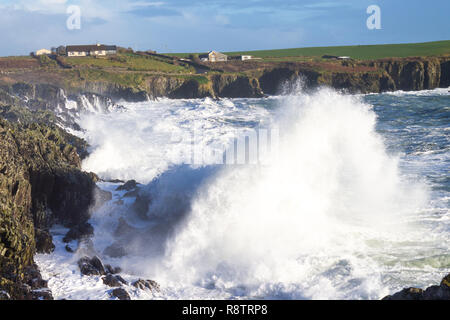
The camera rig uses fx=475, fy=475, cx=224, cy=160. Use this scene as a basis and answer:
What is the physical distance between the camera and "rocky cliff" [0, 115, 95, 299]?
919 cm

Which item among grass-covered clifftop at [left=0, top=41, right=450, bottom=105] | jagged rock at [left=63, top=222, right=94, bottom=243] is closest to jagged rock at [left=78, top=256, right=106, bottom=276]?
jagged rock at [left=63, top=222, right=94, bottom=243]

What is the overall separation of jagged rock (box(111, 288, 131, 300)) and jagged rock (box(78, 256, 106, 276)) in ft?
3.44

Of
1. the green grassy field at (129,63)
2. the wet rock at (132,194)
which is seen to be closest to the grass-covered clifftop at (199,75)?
the green grassy field at (129,63)

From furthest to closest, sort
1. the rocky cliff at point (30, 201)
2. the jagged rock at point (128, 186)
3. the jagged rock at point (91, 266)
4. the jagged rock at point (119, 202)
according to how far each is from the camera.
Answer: the jagged rock at point (128, 186), the jagged rock at point (119, 202), the jagged rock at point (91, 266), the rocky cliff at point (30, 201)

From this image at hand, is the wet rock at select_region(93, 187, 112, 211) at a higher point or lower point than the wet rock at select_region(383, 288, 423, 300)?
higher

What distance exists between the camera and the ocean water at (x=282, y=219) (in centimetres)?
1053

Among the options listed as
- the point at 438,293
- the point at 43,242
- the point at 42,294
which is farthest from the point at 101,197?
the point at 438,293

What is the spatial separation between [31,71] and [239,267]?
185 feet

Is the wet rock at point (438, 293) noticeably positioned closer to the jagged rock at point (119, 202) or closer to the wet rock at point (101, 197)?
the jagged rock at point (119, 202)

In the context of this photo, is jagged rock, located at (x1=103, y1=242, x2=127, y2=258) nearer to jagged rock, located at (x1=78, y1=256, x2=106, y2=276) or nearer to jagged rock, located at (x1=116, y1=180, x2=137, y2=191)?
jagged rock, located at (x1=78, y1=256, x2=106, y2=276)

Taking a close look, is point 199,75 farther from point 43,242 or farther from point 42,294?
point 42,294

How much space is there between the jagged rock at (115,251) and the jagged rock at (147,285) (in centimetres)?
210
